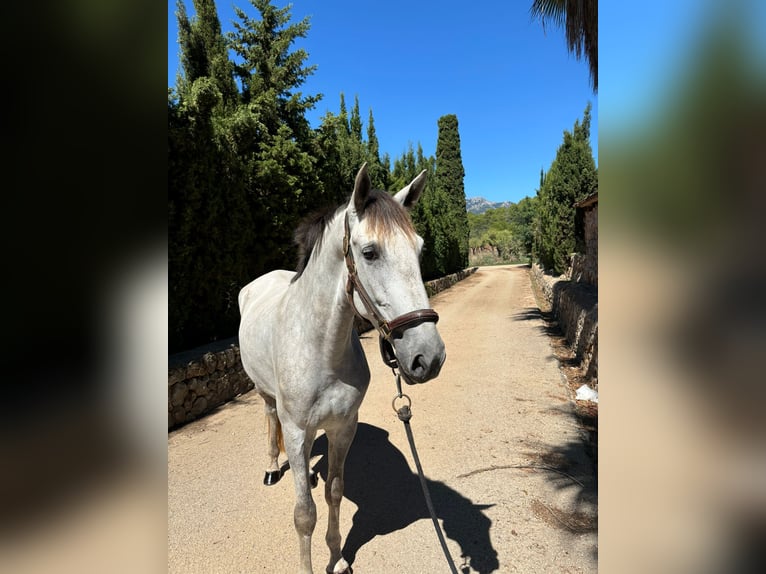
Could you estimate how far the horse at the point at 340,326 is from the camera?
152 centimetres

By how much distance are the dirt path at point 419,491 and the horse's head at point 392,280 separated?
70.5 inches

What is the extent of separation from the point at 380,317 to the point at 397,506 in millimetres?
2171

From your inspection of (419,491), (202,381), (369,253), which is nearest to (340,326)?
(369,253)

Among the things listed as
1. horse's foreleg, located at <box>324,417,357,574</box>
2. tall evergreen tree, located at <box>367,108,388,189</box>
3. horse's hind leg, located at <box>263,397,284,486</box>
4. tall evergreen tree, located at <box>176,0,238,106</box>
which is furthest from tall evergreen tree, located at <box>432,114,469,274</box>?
horse's foreleg, located at <box>324,417,357,574</box>

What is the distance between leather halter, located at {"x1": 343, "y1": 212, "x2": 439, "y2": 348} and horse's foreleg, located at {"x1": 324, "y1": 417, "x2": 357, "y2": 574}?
0.82 meters

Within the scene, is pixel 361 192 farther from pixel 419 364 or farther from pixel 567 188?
pixel 567 188

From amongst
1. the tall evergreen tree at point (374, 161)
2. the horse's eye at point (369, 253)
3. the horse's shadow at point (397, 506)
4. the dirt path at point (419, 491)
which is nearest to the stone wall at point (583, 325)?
the dirt path at point (419, 491)

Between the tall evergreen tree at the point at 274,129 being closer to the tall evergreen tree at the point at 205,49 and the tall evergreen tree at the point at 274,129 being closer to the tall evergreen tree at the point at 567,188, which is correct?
the tall evergreen tree at the point at 205,49

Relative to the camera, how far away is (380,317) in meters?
1.59

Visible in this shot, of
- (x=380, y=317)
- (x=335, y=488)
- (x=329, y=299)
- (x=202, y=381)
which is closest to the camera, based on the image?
(x=380, y=317)

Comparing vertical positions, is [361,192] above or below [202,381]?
above
